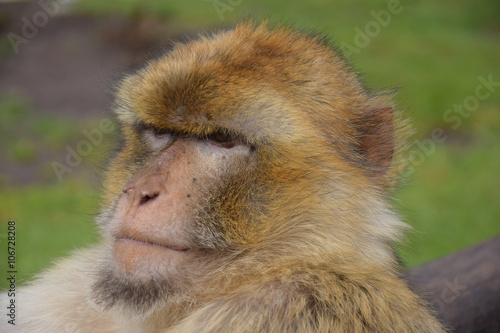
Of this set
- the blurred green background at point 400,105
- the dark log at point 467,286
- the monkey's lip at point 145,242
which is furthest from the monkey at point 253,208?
the dark log at point 467,286

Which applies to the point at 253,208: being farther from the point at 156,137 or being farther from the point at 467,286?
the point at 467,286

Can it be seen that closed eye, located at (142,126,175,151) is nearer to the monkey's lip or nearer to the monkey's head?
the monkey's head

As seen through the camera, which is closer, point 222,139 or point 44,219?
point 222,139

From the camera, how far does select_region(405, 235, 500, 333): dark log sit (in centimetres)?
372

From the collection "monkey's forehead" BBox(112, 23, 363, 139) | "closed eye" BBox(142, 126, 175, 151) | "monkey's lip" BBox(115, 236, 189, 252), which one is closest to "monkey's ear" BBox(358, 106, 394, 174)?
"monkey's forehead" BBox(112, 23, 363, 139)

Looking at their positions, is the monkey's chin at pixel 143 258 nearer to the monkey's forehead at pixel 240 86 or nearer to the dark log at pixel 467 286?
the monkey's forehead at pixel 240 86

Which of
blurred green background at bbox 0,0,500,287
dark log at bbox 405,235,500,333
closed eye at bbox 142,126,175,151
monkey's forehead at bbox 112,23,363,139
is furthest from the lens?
blurred green background at bbox 0,0,500,287

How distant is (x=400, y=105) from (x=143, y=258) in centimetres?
180

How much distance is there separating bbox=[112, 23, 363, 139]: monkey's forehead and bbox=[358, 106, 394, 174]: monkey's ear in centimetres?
13

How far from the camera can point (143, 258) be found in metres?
2.53

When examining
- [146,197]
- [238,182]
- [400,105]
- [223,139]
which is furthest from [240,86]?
[400,105]

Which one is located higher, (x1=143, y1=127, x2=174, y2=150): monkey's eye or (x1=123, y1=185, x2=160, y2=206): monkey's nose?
(x1=143, y1=127, x2=174, y2=150): monkey's eye

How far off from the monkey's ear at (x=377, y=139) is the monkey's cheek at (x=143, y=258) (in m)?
1.08

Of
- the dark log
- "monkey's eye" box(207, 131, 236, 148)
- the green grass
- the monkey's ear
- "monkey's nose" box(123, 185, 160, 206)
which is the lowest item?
the green grass
